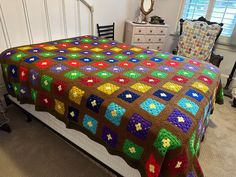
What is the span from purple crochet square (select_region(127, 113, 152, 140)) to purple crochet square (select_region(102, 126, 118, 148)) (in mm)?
144

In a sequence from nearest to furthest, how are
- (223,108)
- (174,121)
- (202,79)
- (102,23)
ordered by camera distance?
(174,121) < (202,79) < (223,108) < (102,23)

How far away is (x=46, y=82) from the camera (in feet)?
4.40

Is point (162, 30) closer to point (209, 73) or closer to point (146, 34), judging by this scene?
point (146, 34)

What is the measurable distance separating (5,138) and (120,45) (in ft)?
5.66

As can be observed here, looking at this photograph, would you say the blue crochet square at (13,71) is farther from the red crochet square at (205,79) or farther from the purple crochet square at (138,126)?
the red crochet square at (205,79)

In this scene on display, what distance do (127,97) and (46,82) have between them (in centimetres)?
69

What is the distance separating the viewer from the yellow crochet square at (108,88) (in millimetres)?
1148

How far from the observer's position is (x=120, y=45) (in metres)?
2.31

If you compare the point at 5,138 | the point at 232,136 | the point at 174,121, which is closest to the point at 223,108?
the point at 232,136

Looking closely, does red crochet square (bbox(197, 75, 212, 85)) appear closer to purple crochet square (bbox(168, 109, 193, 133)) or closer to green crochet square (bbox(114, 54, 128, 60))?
purple crochet square (bbox(168, 109, 193, 133))

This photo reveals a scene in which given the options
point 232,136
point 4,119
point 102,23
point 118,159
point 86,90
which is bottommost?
point 232,136

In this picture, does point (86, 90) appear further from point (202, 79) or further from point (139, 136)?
point (202, 79)

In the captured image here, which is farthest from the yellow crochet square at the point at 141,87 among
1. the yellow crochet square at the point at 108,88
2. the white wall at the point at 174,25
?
the white wall at the point at 174,25

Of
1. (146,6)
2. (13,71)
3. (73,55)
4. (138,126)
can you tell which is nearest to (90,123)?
(138,126)
